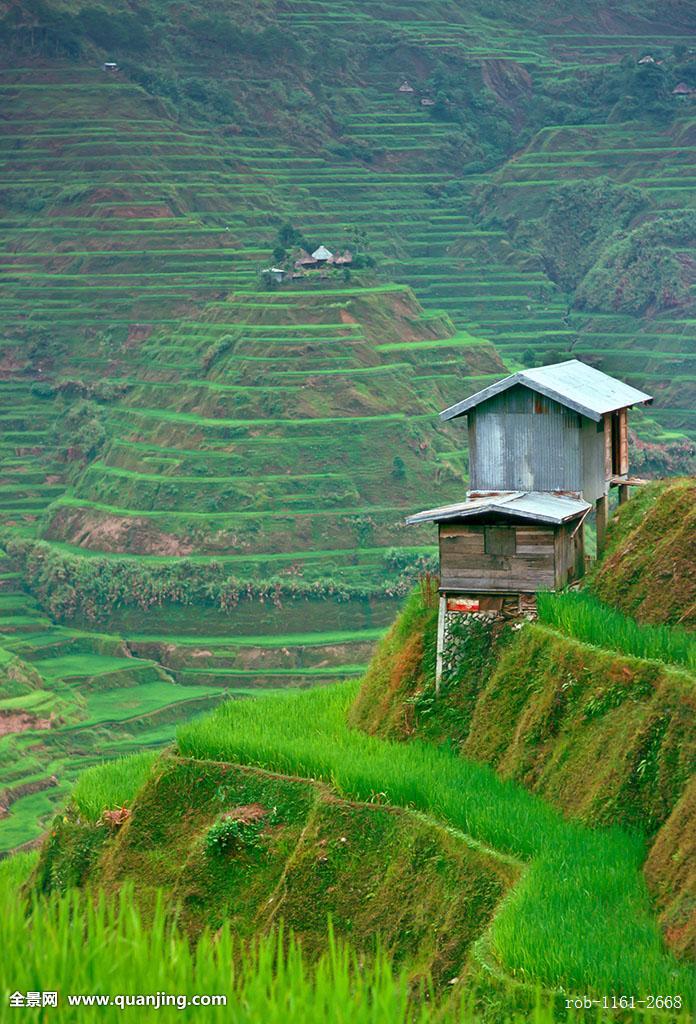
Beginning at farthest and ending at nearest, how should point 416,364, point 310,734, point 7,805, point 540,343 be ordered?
1. point 540,343
2. point 416,364
3. point 7,805
4. point 310,734

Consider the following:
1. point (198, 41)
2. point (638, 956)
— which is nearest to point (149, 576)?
point (638, 956)

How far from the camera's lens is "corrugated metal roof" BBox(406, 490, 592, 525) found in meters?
20.3

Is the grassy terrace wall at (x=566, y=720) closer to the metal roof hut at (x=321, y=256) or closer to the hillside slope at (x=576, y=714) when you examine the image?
the hillside slope at (x=576, y=714)

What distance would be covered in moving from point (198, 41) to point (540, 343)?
37104mm

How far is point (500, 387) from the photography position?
22.3m

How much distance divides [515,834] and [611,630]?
288cm

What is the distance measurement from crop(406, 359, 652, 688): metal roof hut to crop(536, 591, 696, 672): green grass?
60 cm

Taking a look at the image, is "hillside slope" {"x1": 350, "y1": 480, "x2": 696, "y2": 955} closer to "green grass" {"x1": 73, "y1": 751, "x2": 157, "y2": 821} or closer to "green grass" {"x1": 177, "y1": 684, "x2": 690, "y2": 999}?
"green grass" {"x1": 177, "y1": 684, "x2": 690, "y2": 999}

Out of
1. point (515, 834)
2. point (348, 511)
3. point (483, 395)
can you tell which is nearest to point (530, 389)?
point (483, 395)

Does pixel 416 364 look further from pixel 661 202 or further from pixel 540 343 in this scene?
pixel 661 202

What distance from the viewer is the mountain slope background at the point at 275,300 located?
58500 millimetres

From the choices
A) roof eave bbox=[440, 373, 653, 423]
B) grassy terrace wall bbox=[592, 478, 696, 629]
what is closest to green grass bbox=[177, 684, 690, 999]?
grassy terrace wall bbox=[592, 478, 696, 629]

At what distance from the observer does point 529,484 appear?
890 inches

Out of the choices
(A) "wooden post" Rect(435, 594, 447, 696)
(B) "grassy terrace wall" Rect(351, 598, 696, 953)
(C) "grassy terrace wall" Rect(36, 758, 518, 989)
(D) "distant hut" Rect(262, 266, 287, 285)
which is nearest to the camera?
(B) "grassy terrace wall" Rect(351, 598, 696, 953)
